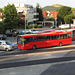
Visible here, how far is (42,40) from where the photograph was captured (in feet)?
88.6

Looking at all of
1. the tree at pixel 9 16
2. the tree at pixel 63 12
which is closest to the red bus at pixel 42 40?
the tree at pixel 9 16

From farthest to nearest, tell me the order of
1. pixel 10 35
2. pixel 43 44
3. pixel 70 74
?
pixel 10 35 < pixel 43 44 < pixel 70 74

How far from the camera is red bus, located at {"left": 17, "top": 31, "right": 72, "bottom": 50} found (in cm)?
2546

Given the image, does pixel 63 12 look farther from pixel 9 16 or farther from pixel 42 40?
pixel 42 40

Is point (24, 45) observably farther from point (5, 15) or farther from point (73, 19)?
point (73, 19)

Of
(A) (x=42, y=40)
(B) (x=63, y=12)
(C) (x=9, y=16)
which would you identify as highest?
(B) (x=63, y=12)

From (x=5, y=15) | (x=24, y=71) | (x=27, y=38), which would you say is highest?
(x=5, y=15)

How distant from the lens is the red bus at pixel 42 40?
1002 inches

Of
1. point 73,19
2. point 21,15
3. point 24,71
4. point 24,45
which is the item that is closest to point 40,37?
point 24,45

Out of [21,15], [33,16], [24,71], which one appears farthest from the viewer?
[33,16]

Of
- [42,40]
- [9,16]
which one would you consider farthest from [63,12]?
[42,40]

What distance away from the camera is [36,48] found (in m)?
27.4

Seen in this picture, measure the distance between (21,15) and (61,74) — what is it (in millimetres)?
53261

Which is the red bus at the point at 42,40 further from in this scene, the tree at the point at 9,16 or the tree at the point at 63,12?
the tree at the point at 63,12
